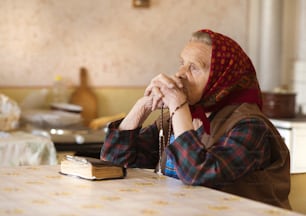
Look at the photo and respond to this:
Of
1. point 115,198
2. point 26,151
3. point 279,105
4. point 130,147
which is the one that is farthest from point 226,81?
point 279,105

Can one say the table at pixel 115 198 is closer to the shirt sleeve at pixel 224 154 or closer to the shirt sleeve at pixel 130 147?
the shirt sleeve at pixel 224 154

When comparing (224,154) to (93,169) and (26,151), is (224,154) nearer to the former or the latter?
(93,169)

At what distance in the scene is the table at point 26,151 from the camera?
3.89 m

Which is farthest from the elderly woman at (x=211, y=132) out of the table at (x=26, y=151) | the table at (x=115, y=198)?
the table at (x=26, y=151)

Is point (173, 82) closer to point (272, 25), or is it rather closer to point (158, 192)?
point (158, 192)

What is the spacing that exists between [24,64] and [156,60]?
1074 mm

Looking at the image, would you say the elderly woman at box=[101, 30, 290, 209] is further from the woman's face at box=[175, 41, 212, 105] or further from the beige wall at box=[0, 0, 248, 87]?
the beige wall at box=[0, 0, 248, 87]

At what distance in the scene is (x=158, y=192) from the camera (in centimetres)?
204

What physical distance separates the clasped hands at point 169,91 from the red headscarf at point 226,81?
0.10 meters

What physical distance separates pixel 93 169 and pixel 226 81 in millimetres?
531

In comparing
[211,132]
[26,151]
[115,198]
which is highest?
[211,132]

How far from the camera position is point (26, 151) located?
3.94 m

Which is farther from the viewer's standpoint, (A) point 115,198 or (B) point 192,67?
(B) point 192,67

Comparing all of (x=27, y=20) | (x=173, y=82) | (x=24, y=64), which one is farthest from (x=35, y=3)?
(x=173, y=82)
